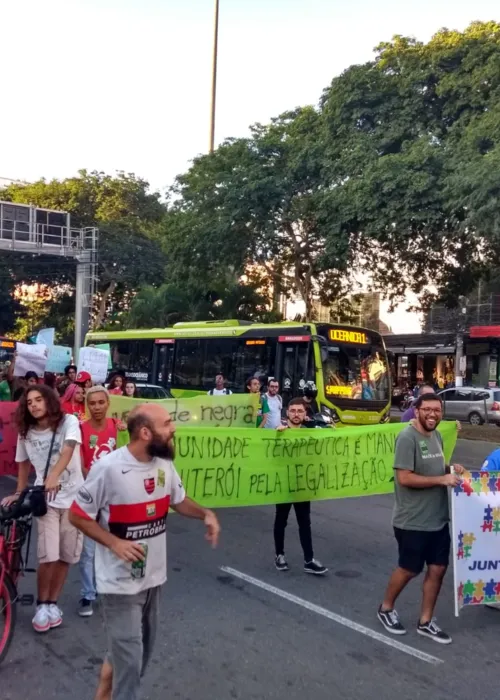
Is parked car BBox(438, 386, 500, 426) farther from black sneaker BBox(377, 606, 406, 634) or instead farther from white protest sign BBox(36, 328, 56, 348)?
black sneaker BBox(377, 606, 406, 634)

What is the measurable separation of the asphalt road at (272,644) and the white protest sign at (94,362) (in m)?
7.10

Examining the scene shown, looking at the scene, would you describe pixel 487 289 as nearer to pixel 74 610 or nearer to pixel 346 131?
pixel 346 131

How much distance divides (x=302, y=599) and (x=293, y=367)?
1096cm

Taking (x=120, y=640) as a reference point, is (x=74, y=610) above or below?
below

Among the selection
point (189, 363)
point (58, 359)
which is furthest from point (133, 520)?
point (189, 363)

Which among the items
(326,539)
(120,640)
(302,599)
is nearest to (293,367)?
(326,539)

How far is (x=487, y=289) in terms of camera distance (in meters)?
35.9

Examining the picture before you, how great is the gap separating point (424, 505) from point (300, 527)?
1785 millimetres

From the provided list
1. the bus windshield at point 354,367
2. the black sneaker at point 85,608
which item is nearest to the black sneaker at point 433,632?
the black sneaker at point 85,608

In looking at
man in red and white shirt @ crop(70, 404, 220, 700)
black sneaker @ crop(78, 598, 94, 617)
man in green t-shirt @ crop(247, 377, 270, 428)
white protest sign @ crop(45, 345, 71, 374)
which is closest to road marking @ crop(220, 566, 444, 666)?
black sneaker @ crop(78, 598, 94, 617)

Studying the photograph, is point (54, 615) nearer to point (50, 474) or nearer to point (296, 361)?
point (50, 474)

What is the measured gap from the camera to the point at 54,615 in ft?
16.7

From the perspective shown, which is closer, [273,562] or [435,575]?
[435,575]

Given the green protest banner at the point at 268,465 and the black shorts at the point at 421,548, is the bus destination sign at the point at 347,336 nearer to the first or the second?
the green protest banner at the point at 268,465
